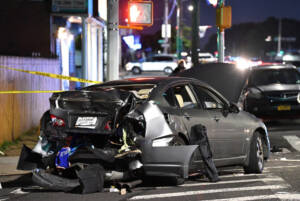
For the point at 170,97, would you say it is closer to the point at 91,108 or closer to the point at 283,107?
the point at 91,108

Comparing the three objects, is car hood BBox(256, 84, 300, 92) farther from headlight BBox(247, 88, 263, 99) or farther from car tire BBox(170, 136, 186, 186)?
car tire BBox(170, 136, 186, 186)

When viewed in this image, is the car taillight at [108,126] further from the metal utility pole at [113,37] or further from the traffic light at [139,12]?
the traffic light at [139,12]

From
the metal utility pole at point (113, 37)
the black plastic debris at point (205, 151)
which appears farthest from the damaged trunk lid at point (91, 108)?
the metal utility pole at point (113, 37)

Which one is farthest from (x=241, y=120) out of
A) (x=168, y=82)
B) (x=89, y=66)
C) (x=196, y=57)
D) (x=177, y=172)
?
(x=89, y=66)

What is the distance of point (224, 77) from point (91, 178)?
7.08m

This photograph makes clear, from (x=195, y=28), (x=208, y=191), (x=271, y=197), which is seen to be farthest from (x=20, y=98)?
(x=195, y=28)

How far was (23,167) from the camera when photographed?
27.8ft

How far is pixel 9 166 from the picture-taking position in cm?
1070

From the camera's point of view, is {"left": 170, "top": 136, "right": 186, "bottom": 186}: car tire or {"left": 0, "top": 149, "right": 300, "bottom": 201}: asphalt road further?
{"left": 170, "top": 136, "right": 186, "bottom": 186}: car tire

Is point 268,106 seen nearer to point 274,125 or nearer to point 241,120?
point 274,125

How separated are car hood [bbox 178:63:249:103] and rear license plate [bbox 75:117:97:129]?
6.27 meters

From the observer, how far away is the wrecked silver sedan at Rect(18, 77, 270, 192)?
7848mm

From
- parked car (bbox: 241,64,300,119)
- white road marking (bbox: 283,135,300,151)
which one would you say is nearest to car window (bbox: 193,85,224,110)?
white road marking (bbox: 283,135,300,151)

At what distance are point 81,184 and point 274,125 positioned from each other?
35.1ft
